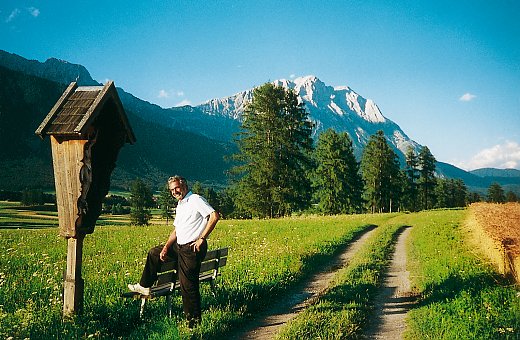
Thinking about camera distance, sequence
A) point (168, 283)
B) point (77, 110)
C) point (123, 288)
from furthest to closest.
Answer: point (123, 288)
point (168, 283)
point (77, 110)

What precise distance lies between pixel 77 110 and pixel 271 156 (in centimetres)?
2869

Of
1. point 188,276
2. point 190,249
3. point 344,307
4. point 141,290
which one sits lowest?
point 344,307

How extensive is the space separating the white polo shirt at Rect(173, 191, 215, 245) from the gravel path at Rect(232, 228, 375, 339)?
194 cm

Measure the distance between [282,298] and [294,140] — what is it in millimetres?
28230

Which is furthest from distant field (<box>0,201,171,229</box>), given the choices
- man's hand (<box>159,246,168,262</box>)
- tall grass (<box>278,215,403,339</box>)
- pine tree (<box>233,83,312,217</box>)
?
man's hand (<box>159,246,168,262</box>)

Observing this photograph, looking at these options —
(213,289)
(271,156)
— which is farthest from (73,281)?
(271,156)

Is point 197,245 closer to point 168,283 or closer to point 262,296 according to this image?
point 168,283

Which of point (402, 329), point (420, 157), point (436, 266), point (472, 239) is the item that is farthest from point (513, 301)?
point (420, 157)

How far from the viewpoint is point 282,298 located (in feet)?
29.9

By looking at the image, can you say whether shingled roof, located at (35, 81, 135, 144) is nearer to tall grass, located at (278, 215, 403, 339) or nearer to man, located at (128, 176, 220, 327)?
man, located at (128, 176, 220, 327)

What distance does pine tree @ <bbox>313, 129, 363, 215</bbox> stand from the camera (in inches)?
1980

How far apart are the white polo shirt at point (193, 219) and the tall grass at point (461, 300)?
412 cm

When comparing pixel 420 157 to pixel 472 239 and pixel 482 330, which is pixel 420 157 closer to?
pixel 472 239

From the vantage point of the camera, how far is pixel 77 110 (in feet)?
21.0
